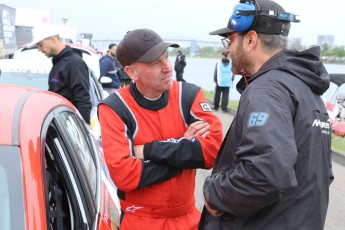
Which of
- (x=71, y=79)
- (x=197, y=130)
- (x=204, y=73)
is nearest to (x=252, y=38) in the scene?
(x=197, y=130)

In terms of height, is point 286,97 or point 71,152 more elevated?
point 286,97

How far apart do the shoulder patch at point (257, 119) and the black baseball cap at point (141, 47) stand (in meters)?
0.85

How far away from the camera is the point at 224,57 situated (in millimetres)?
12016

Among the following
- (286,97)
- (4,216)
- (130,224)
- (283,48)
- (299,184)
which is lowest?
(130,224)

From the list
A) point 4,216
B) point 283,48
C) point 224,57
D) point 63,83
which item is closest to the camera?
point 4,216

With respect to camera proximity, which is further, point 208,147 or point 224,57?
point 224,57

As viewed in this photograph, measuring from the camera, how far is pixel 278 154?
1569mm

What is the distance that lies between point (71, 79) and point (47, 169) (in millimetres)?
2526

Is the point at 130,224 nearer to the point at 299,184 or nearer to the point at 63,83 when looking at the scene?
the point at 299,184

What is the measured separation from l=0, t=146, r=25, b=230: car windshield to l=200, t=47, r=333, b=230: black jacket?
0.73 metres

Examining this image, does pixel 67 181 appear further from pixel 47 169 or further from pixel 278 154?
pixel 278 154

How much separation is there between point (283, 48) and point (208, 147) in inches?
27.1

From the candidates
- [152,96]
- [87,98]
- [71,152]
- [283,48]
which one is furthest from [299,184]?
[87,98]

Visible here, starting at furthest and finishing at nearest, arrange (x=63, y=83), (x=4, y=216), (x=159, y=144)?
(x=63, y=83) < (x=159, y=144) < (x=4, y=216)
